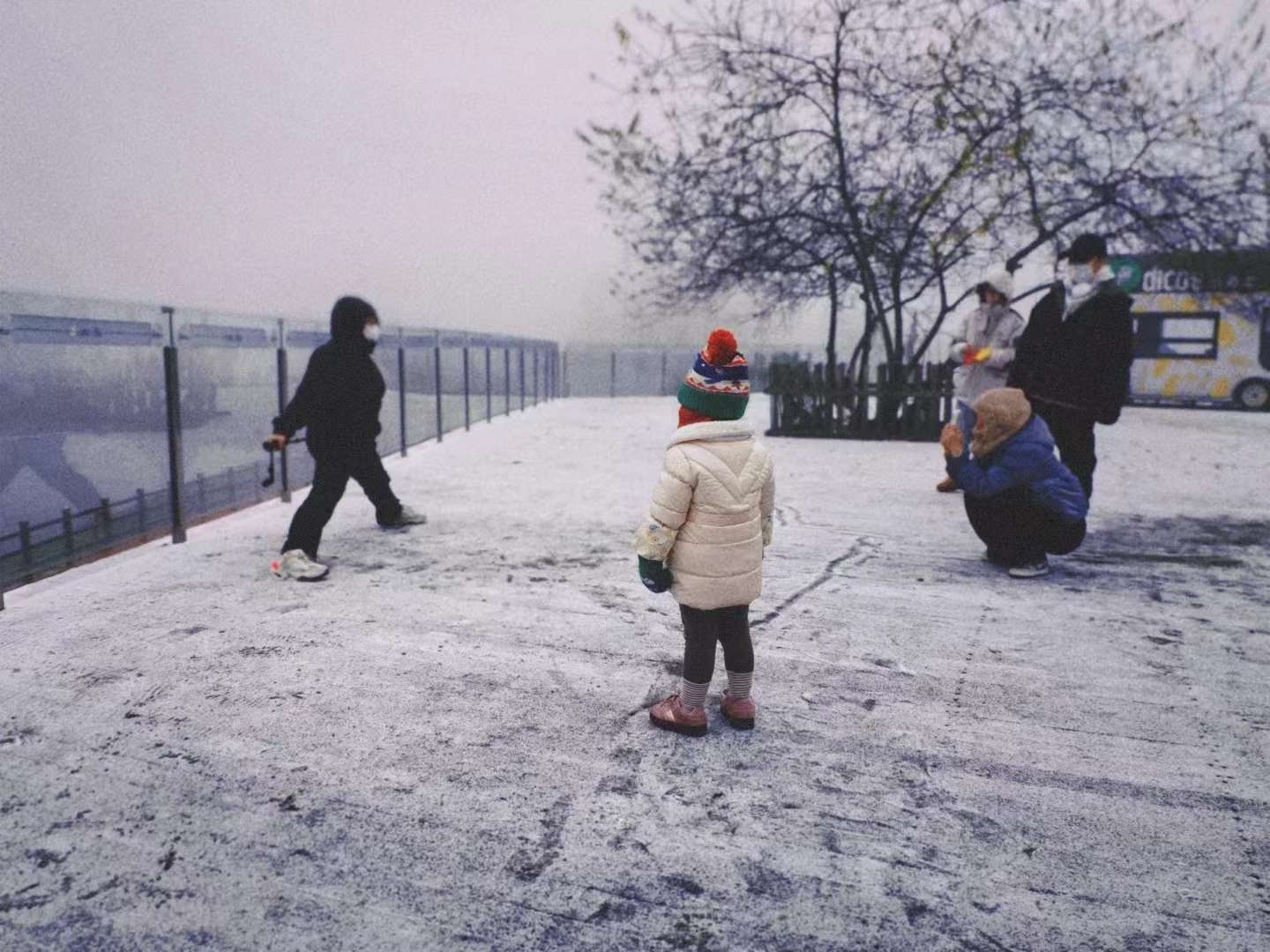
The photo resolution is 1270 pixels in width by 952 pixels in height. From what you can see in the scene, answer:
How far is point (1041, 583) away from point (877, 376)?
8034 mm

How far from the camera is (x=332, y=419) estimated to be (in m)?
5.07

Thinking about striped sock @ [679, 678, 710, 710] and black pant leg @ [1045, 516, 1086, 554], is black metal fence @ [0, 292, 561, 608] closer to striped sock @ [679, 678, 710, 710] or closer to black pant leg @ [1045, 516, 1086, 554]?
striped sock @ [679, 678, 710, 710]

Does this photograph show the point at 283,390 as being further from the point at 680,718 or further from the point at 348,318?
the point at 680,718

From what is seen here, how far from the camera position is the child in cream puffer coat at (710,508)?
106 inches

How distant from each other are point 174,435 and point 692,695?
13.8 ft

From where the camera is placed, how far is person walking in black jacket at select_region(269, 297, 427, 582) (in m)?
4.83

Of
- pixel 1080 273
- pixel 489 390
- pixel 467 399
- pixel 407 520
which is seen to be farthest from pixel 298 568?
pixel 489 390

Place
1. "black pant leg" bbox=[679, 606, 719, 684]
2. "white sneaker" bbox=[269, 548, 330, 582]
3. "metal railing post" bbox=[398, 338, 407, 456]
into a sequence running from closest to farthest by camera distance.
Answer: "black pant leg" bbox=[679, 606, 719, 684]
"white sneaker" bbox=[269, 548, 330, 582]
"metal railing post" bbox=[398, 338, 407, 456]

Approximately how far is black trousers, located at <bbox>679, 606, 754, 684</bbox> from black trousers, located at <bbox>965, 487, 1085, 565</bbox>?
8.66 feet

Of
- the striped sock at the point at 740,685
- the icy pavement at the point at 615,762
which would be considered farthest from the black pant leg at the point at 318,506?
the striped sock at the point at 740,685

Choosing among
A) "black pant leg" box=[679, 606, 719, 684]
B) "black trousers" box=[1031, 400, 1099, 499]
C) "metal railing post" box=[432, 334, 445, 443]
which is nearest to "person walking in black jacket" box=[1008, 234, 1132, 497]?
"black trousers" box=[1031, 400, 1099, 499]

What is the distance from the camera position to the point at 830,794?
8.29ft

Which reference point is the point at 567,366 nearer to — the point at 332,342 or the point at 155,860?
the point at 332,342

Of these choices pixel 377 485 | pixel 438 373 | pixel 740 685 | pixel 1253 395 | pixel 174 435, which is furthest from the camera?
pixel 1253 395
